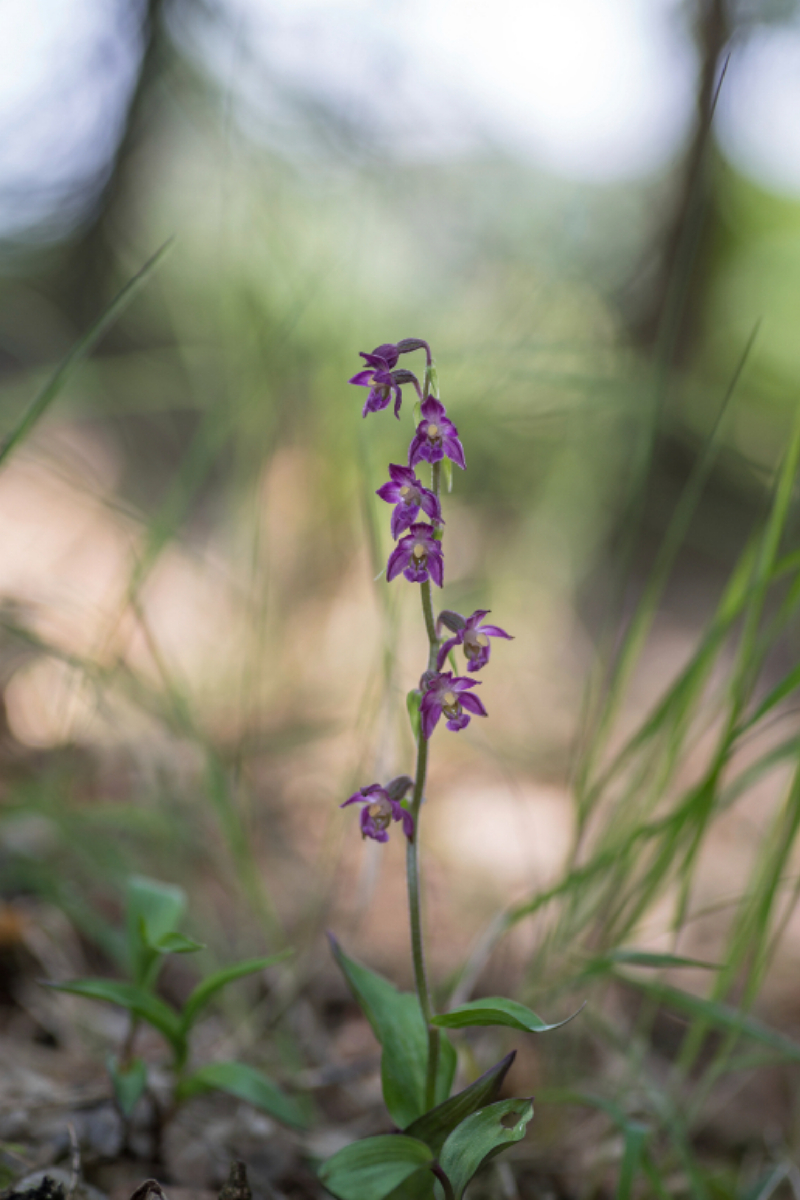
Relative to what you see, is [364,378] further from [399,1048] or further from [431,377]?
[399,1048]

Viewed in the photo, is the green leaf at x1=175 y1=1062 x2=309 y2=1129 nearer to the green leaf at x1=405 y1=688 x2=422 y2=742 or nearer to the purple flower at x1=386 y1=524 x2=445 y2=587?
the green leaf at x1=405 y1=688 x2=422 y2=742

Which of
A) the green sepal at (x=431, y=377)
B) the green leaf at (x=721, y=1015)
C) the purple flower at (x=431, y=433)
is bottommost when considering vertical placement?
the green leaf at (x=721, y=1015)

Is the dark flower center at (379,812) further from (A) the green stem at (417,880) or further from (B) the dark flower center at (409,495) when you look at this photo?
(B) the dark flower center at (409,495)

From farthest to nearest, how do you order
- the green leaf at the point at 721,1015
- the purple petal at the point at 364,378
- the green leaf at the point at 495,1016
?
the green leaf at the point at 721,1015
the purple petal at the point at 364,378
the green leaf at the point at 495,1016

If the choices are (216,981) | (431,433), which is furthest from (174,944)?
(431,433)

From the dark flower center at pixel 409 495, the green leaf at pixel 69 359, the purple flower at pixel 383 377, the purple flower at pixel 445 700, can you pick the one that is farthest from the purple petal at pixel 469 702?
the green leaf at pixel 69 359

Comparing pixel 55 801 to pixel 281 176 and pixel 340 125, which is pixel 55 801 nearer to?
pixel 340 125
